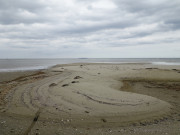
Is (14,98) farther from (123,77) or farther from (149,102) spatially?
(123,77)

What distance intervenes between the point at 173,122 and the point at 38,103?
19.0 feet

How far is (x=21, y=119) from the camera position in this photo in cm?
486

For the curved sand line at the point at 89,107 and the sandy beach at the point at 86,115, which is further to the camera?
the curved sand line at the point at 89,107

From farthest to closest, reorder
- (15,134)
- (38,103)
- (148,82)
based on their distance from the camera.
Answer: (148,82)
(38,103)
(15,134)

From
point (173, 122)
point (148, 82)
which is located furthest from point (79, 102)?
point (148, 82)

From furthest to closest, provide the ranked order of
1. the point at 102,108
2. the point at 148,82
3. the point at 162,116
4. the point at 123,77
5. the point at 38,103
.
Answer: the point at 123,77, the point at 148,82, the point at 38,103, the point at 102,108, the point at 162,116

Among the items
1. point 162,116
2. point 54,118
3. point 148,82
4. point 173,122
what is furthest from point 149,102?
point 148,82

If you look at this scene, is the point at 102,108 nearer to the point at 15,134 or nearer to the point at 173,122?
the point at 173,122

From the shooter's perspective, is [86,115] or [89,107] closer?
[86,115]

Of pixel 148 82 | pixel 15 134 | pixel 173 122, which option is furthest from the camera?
pixel 148 82

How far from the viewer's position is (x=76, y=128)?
4.34 metres

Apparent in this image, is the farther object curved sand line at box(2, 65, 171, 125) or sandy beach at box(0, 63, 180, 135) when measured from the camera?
curved sand line at box(2, 65, 171, 125)

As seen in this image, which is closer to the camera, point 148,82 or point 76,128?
point 76,128

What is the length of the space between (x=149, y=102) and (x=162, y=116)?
1163 millimetres
